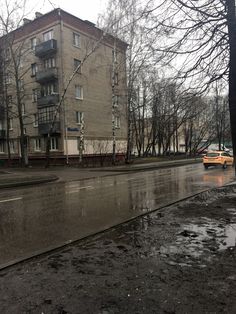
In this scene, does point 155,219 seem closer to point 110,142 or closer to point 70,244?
point 70,244

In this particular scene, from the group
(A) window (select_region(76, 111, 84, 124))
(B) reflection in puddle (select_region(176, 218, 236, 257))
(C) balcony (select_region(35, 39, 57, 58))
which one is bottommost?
(B) reflection in puddle (select_region(176, 218, 236, 257))

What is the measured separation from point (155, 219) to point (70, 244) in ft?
8.54

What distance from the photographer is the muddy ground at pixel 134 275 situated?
3676 mm

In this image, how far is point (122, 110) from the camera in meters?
42.8

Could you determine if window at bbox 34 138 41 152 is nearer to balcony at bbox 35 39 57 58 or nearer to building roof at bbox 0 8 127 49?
balcony at bbox 35 39 57 58

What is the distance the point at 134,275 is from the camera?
4.51 meters

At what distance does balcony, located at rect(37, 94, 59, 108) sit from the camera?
121 ft

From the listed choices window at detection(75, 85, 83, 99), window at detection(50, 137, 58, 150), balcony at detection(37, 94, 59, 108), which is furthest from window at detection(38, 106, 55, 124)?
window at detection(75, 85, 83, 99)

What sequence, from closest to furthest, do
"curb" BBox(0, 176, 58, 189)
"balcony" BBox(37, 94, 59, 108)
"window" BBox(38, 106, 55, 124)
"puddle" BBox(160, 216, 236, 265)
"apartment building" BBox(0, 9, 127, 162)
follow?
"puddle" BBox(160, 216, 236, 265) → "curb" BBox(0, 176, 58, 189) → "apartment building" BBox(0, 9, 127, 162) → "balcony" BBox(37, 94, 59, 108) → "window" BBox(38, 106, 55, 124)

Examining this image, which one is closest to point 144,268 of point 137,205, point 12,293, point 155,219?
point 12,293

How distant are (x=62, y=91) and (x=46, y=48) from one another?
5099mm

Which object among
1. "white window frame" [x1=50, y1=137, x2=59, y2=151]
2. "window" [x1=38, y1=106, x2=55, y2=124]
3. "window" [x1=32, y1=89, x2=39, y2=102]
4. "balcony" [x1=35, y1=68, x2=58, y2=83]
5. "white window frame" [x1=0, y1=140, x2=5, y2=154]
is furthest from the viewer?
"white window frame" [x1=0, y1=140, x2=5, y2=154]

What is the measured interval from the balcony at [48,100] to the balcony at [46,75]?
203 centimetres

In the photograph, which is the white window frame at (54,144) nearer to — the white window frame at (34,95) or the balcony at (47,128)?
the balcony at (47,128)
